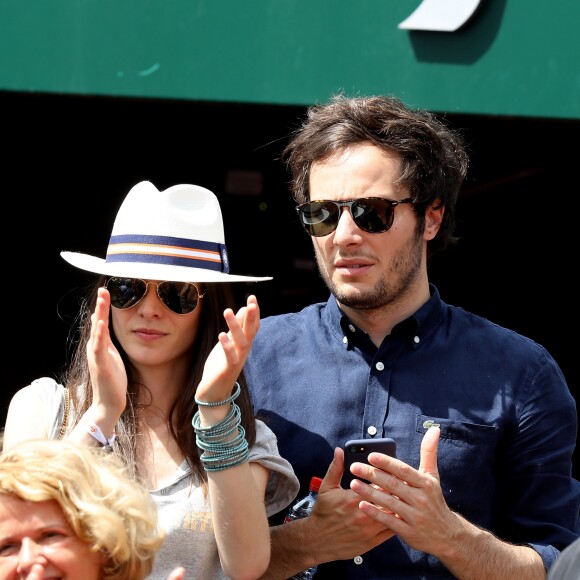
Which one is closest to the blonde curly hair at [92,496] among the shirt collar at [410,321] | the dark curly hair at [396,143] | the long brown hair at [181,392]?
the long brown hair at [181,392]

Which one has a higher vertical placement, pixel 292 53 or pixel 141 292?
pixel 292 53

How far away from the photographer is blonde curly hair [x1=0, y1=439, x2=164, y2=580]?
2125 millimetres

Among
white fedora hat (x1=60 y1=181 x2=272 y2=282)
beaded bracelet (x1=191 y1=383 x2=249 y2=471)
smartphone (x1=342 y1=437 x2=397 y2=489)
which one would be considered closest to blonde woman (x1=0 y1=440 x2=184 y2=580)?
beaded bracelet (x1=191 y1=383 x2=249 y2=471)

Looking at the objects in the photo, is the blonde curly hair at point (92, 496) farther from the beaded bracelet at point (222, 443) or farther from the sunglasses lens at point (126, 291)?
the sunglasses lens at point (126, 291)

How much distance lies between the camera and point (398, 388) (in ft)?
10.8

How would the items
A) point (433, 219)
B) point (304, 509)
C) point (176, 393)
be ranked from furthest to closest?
point (433, 219), point (304, 509), point (176, 393)

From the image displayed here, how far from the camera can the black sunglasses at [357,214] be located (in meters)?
3.32

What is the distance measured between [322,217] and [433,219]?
0.47m

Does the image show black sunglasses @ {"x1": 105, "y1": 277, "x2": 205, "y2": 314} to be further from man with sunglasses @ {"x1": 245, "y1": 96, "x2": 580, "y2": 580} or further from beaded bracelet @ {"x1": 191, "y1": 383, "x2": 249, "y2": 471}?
man with sunglasses @ {"x1": 245, "y1": 96, "x2": 580, "y2": 580}

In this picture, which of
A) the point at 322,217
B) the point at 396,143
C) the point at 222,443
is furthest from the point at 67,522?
the point at 396,143

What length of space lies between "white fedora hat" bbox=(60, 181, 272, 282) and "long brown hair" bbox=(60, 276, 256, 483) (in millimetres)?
71

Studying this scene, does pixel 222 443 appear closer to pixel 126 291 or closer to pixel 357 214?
pixel 126 291

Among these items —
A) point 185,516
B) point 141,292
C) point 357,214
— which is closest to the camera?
point 185,516

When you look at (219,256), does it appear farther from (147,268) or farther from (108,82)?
(108,82)
